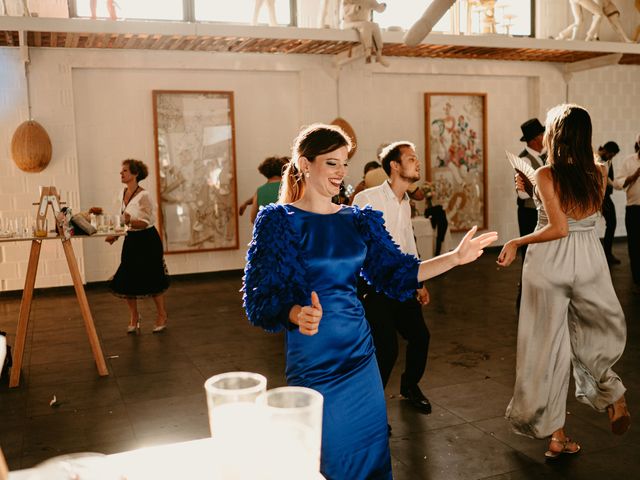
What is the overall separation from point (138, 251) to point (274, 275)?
4.28 metres

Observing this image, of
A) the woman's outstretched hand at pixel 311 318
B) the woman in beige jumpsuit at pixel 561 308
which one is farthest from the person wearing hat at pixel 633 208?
the woman's outstretched hand at pixel 311 318

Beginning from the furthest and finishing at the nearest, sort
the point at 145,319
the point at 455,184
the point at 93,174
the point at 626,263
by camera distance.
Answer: the point at 455,184, the point at 626,263, the point at 93,174, the point at 145,319

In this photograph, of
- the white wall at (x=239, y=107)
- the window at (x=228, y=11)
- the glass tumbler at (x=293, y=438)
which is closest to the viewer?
the glass tumbler at (x=293, y=438)

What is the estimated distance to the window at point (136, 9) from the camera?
30.0 feet

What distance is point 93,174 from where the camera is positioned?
9.29 m

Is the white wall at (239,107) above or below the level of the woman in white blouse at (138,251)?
above

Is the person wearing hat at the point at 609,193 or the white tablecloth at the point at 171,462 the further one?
the person wearing hat at the point at 609,193

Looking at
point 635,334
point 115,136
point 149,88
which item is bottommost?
point 635,334

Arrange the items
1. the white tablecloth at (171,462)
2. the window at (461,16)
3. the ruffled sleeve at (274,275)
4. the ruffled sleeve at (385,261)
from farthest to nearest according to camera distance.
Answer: the window at (461,16) < the ruffled sleeve at (385,261) < the ruffled sleeve at (274,275) < the white tablecloth at (171,462)

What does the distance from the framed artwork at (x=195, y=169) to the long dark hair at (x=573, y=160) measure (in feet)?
23.4

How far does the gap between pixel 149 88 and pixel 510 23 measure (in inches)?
247

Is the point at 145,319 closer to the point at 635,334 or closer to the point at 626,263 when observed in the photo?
the point at 635,334

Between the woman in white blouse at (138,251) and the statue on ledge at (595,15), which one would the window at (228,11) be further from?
the statue on ledge at (595,15)

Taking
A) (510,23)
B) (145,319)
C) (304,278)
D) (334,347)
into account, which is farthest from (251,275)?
(510,23)
